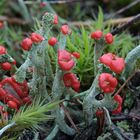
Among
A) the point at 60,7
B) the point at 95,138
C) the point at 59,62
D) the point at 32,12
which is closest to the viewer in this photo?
the point at 59,62

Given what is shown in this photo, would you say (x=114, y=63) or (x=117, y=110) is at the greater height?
(x=114, y=63)

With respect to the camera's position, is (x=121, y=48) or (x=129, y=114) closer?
(x=129, y=114)

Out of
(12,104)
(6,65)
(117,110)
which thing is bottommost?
(117,110)

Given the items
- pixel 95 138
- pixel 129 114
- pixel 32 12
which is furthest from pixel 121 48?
pixel 32 12

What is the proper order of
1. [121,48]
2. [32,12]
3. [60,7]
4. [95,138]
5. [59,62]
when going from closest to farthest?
[59,62] < [95,138] < [121,48] < [32,12] < [60,7]

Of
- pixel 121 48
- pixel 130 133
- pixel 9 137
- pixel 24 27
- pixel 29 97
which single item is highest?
pixel 24 27

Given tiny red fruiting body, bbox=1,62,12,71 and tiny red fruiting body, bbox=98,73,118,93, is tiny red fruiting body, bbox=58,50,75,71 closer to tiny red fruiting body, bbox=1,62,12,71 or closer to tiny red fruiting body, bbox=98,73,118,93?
tiny red fruiting body, bbox=98,73,118,93

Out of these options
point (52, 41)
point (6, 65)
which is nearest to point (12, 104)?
point (6, 65)

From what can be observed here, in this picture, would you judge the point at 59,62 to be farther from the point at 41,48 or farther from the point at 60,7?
the point at 60,7

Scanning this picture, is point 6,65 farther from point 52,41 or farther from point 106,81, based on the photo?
point 106,81

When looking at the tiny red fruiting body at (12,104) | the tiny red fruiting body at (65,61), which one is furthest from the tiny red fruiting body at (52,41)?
the tiny red fruiting body at (12,104)

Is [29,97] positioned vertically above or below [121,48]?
below
